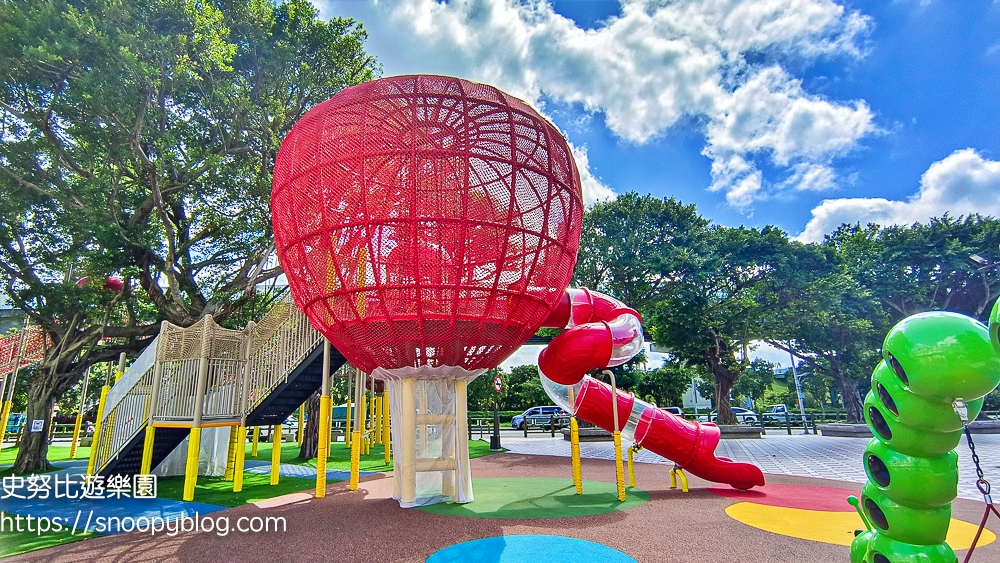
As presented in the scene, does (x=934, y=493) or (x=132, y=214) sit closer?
(x=934, y=493)

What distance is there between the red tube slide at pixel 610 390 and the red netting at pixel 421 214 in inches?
59.4

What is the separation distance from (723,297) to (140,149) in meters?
24.5

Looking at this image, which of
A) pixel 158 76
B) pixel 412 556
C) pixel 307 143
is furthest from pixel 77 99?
pixel 412 556

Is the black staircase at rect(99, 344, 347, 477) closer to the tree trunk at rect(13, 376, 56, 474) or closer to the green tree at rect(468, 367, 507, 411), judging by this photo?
the tree trunk at rect(13, 376, 56, 474)

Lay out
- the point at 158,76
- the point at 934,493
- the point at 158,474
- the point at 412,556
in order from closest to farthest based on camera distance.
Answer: the point at 934,493, the point at 412,556, the point at 158,76, the point at 158,474

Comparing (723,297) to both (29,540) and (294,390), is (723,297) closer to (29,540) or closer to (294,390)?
(294,390)

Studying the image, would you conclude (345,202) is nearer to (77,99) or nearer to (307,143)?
(307,143)

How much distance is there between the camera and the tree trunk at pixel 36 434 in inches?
561

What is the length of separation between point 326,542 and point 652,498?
576 cm

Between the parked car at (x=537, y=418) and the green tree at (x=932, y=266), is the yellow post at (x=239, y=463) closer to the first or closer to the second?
the parked car at (x=537, y=418)

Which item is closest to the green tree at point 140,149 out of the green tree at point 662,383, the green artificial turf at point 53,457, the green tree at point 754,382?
the green artificial turf at point 53,457

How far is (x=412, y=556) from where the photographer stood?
18.2 ft

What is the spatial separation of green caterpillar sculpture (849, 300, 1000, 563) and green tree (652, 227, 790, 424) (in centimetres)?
2022

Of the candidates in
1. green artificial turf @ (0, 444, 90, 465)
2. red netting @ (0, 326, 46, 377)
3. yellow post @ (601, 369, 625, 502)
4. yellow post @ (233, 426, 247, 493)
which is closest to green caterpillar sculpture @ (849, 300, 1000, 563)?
yellow post @ (601, 369, 625, 502)
